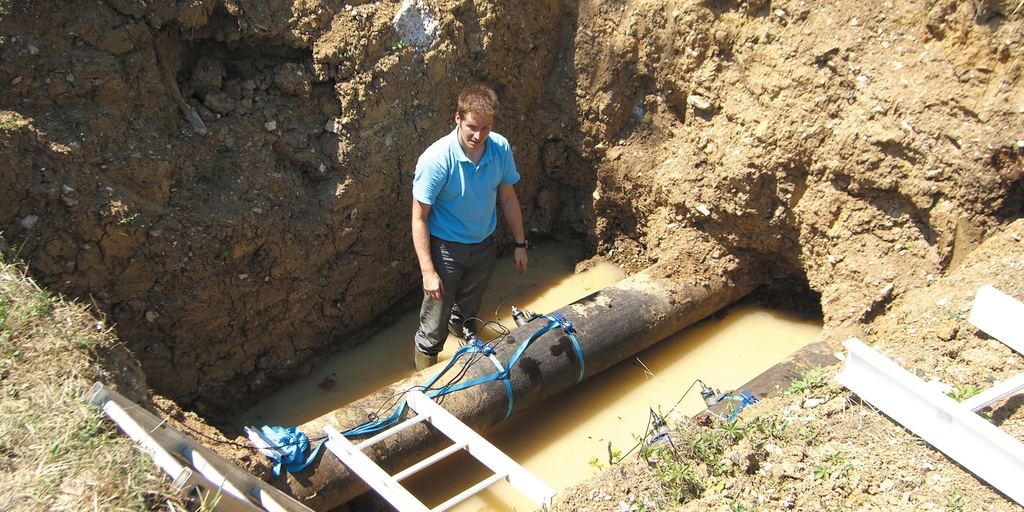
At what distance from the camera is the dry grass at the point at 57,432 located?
2.18 metres

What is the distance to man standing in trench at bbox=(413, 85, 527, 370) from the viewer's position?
12.0 feet

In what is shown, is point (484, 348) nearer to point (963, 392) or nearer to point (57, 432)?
point (57, 432)

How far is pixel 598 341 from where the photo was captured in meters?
4.18

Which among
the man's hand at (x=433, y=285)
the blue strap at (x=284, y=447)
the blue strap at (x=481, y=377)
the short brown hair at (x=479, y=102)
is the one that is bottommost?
the blue strap at (x=481, y=377)

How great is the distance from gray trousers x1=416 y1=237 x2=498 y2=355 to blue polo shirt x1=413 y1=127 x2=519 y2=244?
0.08 meters

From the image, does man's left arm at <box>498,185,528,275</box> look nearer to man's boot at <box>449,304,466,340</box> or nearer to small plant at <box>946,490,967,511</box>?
man's boot at <box>449,304,466,340</box>

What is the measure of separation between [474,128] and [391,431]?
1613 mm

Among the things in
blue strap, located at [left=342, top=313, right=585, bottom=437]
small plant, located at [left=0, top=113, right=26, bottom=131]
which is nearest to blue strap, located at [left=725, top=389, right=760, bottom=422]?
blue strap, located at [left=342, top=313, right=585, bottom=437]

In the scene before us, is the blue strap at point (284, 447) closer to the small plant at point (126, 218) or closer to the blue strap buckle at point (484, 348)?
the blue strap buckle at point (484, 348)

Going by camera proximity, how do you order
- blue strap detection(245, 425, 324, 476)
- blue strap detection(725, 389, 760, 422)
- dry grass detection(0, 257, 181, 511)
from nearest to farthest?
dry grass detection(0, 257, 181, 511) → blue strap detection(245, 425, 324, 476) → blue strap detection(725, 389, 760, 422)

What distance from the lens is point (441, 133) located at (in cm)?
486

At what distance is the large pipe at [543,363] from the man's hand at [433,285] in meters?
0.43

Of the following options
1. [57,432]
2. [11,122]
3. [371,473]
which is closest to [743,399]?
[371,473]

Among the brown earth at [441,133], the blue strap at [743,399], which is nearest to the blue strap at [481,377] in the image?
the blue strap at [743,399]
